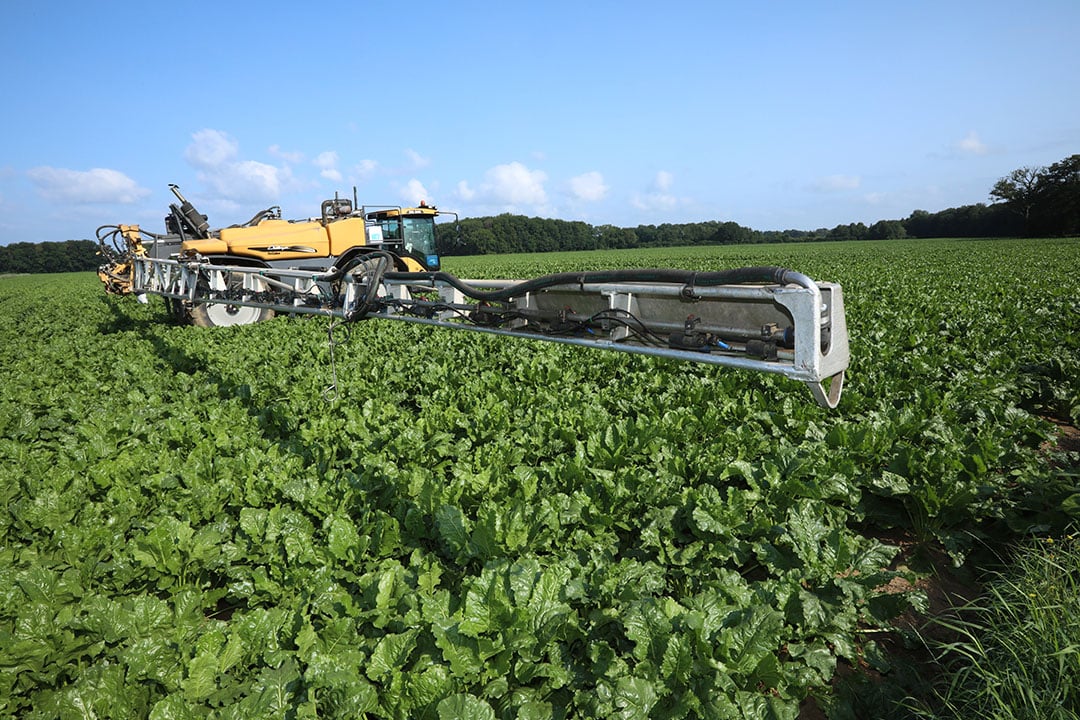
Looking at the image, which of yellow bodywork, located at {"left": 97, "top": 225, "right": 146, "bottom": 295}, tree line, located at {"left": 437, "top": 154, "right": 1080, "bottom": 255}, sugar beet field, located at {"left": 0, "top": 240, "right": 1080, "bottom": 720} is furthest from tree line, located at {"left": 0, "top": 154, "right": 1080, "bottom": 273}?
sugar beet field, located at {"left": 0, "top": 240, "right": 1080, "bottom": 720}

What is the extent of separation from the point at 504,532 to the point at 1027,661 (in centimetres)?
230

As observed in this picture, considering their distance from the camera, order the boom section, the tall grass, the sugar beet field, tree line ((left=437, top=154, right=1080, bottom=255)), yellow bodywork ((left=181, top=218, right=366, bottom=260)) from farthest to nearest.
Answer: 1. tree line ((left=437, top=154, right=1080, bottom=255))
2. yellow bodywork ((left=181, top=218, right=366, bottom=260))
3. the sugar beet field
4. the boom section
5. the tall grass

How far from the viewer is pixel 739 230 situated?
8306cm

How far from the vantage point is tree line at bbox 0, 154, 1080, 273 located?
2537 inches

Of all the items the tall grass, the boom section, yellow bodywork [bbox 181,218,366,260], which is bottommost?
the tall grass

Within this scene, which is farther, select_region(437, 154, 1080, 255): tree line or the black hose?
select_region(437, 154, 1080, 255): tree line

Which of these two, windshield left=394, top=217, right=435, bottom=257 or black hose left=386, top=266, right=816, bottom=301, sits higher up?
windshield left=394, top=217, right=435, bottom=257

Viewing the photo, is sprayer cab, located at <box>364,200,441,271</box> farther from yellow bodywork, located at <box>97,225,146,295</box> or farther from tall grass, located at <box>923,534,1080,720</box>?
tall grass, located at <box>923,534,1080,720</box>

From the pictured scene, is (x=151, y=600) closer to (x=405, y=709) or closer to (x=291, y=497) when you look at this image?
(x=291, y=497)

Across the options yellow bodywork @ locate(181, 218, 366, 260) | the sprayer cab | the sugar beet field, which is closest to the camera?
the sugar beet field

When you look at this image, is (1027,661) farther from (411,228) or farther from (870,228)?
(870,228)

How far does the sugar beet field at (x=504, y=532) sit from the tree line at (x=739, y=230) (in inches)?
2295

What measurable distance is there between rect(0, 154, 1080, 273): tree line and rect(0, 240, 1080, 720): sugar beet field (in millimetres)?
58290

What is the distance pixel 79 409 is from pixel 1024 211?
91168mm
